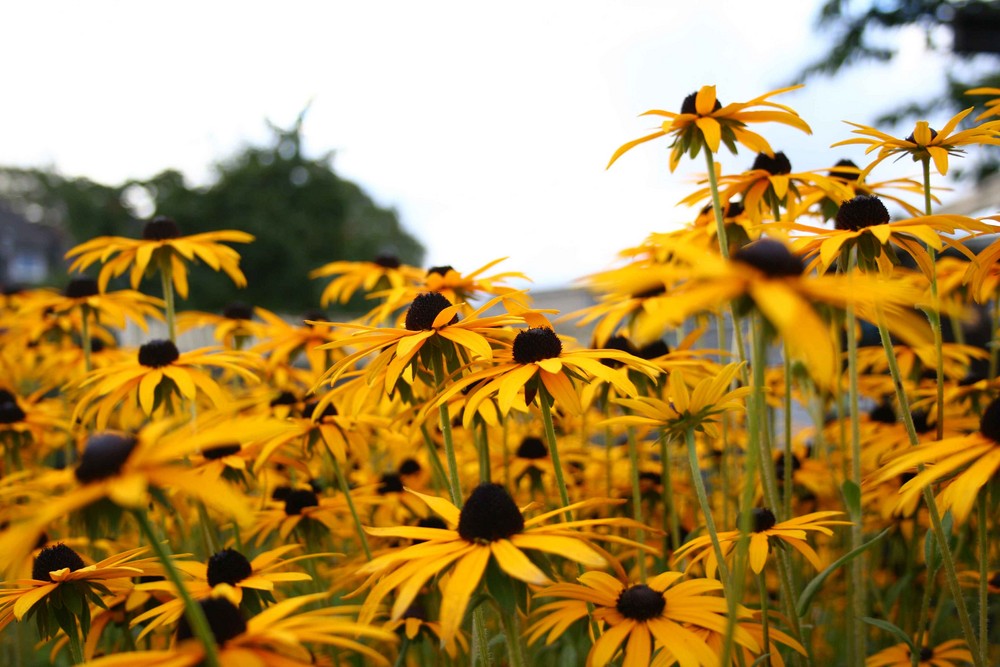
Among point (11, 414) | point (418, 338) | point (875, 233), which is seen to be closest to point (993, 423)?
point (875, 233)

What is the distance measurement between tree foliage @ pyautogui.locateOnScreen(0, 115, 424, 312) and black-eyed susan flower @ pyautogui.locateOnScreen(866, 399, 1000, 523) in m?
18.0

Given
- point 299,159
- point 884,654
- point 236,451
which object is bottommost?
point 884,654

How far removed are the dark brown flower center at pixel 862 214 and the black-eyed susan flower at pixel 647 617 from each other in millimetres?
754

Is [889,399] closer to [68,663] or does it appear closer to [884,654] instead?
[884,654]

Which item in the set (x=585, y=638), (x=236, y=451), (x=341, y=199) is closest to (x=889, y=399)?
(x=585, y=638)

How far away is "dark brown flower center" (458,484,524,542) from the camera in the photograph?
3.36 feet

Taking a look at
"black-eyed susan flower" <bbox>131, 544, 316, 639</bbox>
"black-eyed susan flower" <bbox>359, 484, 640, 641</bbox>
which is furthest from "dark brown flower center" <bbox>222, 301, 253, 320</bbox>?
"black-eyed susan flower" <bbox>359, 484, 640, 641</bbox>

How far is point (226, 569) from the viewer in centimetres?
136

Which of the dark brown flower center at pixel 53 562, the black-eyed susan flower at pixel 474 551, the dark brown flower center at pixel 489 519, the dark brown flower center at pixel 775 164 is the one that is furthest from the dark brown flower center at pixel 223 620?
the dark brown flower center at pixel 775 164

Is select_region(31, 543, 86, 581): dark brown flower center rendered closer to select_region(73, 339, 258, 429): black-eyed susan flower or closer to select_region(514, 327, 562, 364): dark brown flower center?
select_region(73, 339, 258, 429): black-eyed susan flower

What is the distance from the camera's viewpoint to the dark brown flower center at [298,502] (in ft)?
6.94

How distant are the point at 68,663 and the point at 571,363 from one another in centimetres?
229

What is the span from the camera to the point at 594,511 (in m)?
2.55

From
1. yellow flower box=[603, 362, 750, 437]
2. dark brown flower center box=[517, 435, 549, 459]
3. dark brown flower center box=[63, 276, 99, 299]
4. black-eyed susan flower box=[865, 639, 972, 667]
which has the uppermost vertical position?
dark brown flower center box=[63, 276, 99, 299]
